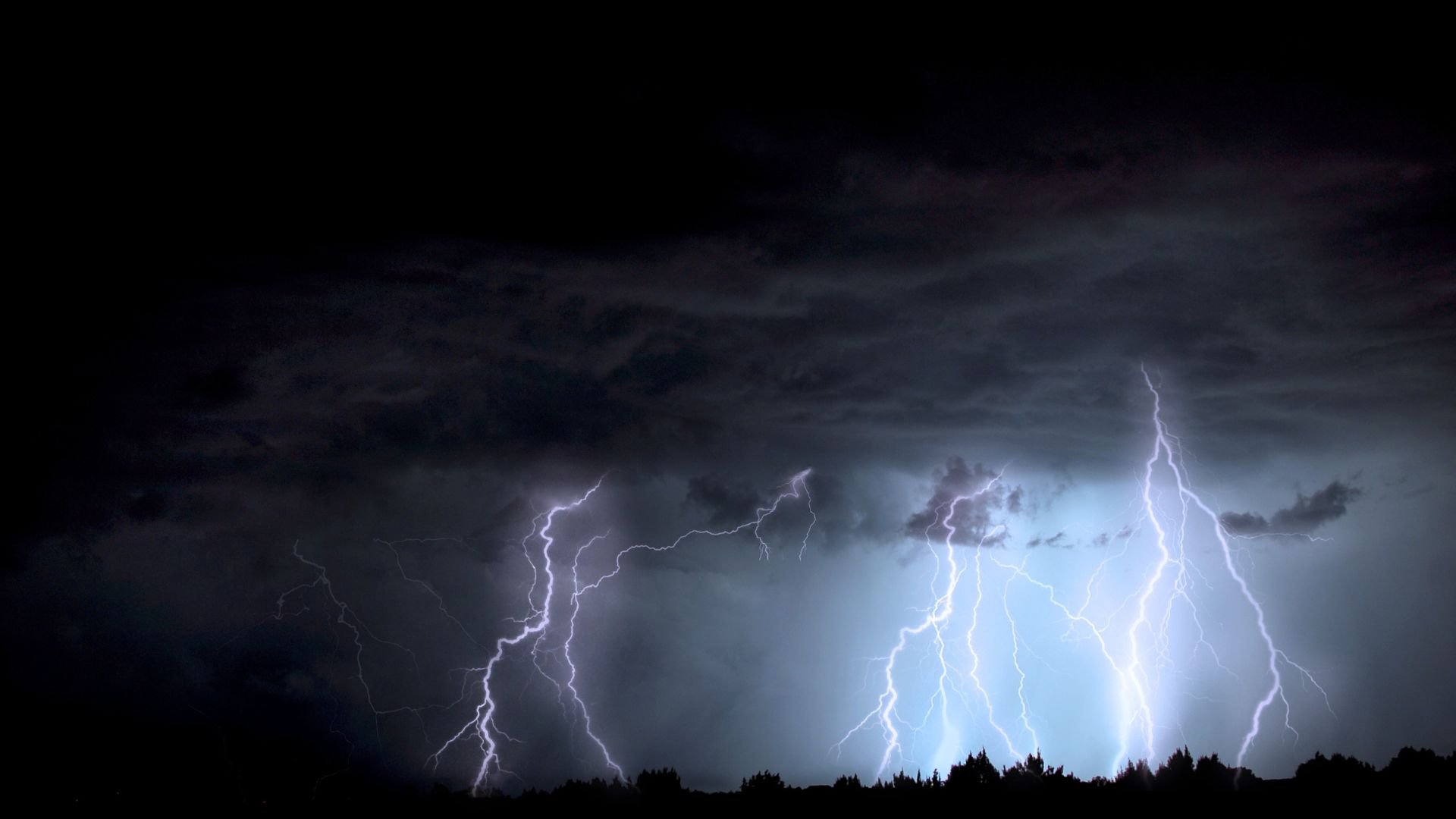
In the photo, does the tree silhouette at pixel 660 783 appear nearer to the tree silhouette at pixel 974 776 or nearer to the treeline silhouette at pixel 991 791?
the treeline silhouette at pixel 991 791

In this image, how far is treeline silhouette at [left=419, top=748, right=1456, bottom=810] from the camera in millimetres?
15773

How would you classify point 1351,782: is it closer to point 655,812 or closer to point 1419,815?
point 1419,815

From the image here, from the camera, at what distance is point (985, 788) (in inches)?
660

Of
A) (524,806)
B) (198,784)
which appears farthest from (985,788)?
(198,784)

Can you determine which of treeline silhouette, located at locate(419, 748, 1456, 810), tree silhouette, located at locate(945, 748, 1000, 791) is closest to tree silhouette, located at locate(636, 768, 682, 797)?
treeline silhouette, located at locate(419, 748, 1456, 810)

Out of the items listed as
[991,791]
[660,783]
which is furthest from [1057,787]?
[660,783]

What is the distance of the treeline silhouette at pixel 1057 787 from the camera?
15773 mm

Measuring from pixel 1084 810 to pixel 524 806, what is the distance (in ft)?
31.4

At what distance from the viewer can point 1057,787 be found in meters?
16.4

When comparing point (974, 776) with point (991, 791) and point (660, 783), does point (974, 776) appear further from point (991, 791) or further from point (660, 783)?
point (660, 783)

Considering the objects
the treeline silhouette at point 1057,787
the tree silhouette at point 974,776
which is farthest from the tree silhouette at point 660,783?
the tree silhouette at point 974,776

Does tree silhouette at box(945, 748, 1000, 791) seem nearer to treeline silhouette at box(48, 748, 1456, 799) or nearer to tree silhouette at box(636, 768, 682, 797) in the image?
treeline silhouette at box(48, 748, 1456, 799)

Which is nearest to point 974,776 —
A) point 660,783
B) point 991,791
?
point 991,791

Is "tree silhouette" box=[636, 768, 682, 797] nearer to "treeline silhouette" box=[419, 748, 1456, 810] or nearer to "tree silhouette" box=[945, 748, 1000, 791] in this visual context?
"treeline silhouette" box=[419, 748, 1456, 810]
